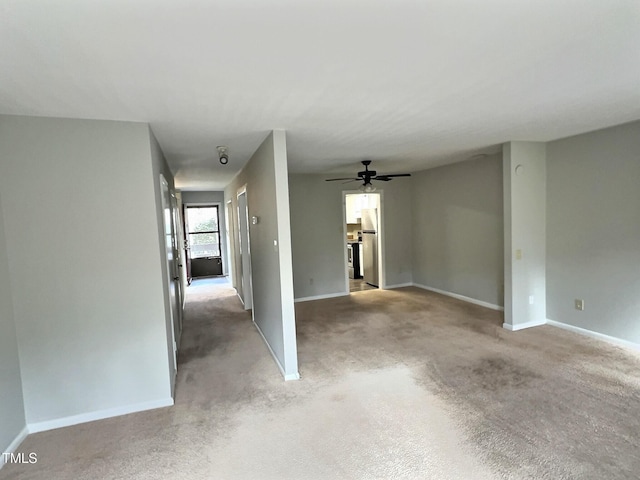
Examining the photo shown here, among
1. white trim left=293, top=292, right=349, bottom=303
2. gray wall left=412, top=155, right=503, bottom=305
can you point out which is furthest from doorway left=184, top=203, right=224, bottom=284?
gray wall left=412, top=155, right=503, bottom=305

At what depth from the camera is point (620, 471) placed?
1.96 m

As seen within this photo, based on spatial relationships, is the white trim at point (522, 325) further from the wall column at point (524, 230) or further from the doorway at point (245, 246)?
the doorway at point (245, 246)

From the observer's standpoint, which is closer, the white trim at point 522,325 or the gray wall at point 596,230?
the gray wall at point 596,230

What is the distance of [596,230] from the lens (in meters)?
3.83

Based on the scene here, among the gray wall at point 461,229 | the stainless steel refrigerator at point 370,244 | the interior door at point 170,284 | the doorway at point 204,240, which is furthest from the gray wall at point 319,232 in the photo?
the doorway at point 204,240

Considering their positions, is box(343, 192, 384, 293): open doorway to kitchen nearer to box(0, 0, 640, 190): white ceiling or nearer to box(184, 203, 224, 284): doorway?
box(184, 203, 224, 284): doorway

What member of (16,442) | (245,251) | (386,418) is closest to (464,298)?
(245,251)

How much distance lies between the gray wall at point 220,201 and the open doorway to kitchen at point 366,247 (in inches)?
134

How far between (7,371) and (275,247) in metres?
2.11

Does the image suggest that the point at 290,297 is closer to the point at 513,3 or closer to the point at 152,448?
the point at 152,448

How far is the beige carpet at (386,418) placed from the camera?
6.82ft

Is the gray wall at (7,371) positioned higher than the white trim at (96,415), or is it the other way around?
the gray wall at (7,371)

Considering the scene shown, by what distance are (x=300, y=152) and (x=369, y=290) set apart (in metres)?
3.62

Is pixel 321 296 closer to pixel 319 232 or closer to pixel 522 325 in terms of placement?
pixel 319 232
